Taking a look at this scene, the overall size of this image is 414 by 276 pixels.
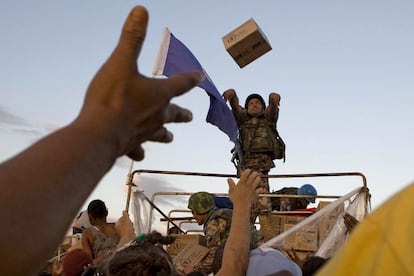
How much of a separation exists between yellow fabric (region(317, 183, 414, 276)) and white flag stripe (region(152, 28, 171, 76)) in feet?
23.3

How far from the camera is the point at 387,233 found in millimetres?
622

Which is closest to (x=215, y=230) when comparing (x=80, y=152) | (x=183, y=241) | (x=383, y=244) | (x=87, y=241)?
(x=87, y=241)

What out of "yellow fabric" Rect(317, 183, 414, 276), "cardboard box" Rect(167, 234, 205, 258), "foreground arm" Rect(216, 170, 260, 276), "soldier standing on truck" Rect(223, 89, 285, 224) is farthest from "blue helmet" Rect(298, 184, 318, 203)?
"yellow fabric" Rect(317, 183, 414, 276)

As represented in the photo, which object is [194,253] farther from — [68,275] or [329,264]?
[329,264]

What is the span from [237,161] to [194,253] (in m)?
3.00

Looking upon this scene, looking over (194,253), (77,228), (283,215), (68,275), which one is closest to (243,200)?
(68,275)

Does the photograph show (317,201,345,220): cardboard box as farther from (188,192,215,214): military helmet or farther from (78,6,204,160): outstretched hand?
(78,6,204,160): outstretched hand

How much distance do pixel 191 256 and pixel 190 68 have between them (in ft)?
9.43

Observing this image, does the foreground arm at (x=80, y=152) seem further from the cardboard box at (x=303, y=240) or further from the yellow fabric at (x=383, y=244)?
the cardboard box at (x=303, y=240)

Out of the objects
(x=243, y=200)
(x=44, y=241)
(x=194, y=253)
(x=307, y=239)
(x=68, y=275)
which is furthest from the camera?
(x=307, y=239)

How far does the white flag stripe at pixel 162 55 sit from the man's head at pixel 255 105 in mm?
1431

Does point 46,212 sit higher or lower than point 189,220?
higher

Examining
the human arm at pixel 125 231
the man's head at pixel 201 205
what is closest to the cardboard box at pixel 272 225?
the man's head at pixel 201 205

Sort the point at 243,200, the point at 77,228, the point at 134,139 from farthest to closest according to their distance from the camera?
the point at 77,228
the point at 243,200
the point at 134,139
